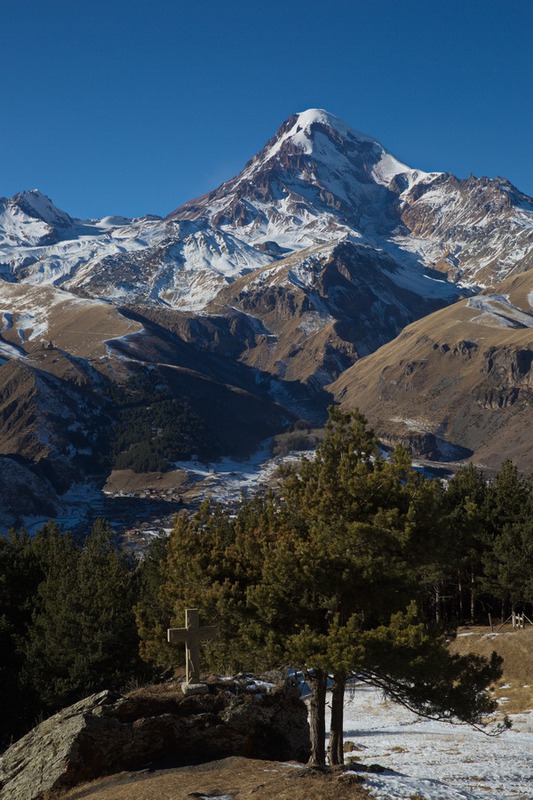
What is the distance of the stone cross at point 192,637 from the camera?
22.1 metres

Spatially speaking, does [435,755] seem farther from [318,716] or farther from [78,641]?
[78,641]

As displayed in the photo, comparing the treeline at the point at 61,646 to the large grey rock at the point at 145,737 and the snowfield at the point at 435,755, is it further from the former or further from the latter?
the large grey rock at the point at 145,737

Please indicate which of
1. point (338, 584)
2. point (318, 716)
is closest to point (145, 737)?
point (318, 716)

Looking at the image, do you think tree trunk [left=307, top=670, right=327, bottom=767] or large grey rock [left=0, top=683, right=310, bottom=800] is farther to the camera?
tree trunk [left=307, top=670, right=327, bottom=767]

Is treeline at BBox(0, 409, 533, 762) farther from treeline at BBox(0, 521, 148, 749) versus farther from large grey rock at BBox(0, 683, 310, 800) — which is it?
treeline at BBox(0, 521, 148, 749)

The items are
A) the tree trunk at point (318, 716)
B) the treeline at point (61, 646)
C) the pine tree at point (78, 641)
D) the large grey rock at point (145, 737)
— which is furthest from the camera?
the treeline at point (61, 646)

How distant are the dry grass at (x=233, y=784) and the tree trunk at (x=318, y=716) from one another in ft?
19.3

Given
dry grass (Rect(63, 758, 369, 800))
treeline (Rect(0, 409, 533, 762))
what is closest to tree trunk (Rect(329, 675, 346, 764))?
treeline (Rect(0, 409, 533, 762))

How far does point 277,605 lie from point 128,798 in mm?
9878

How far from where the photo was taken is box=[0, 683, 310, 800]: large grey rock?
61.8 ft

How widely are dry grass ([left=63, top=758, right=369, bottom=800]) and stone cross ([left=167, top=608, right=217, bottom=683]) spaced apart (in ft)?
11.0

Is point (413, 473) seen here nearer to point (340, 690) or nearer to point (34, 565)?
point (340, 690)

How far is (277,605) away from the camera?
25.6m

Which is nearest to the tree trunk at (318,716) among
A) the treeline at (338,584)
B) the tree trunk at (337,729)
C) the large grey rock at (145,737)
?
the treeline at (338,584)
